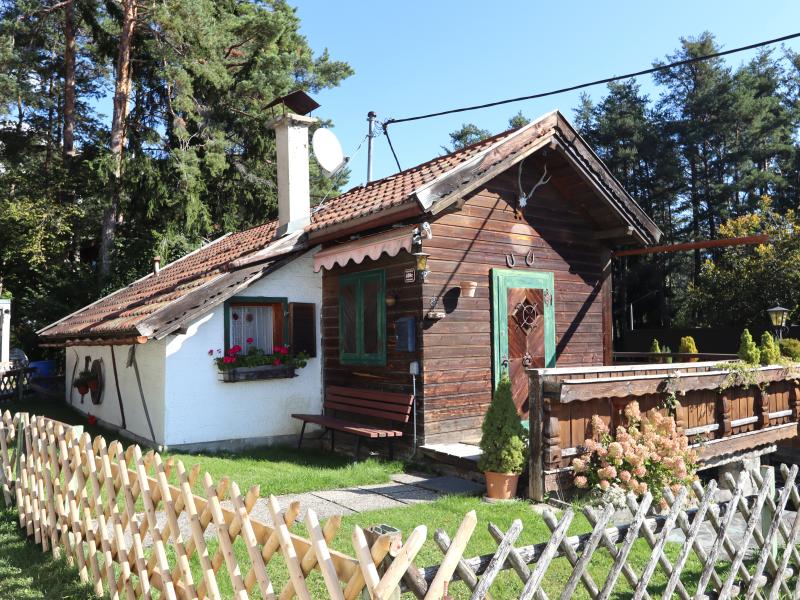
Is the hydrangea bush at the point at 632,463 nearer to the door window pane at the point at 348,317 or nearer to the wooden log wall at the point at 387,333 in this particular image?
the wooden log wall at the point at 387,333

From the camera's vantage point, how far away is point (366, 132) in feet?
56.2

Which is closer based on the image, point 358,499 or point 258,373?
point 358,499

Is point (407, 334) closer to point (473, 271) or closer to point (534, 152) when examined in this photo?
point (473, 271)

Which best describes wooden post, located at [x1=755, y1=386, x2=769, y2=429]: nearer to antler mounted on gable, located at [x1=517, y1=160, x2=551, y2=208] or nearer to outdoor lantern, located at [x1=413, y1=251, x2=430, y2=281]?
antler mounted on gable, located at [x1=517, y1=160, x2=551, y2=208]

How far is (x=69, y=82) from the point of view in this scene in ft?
75.4

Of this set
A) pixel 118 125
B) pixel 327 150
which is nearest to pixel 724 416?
pixel 327 150

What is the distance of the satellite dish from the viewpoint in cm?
1196

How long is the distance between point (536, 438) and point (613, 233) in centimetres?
537

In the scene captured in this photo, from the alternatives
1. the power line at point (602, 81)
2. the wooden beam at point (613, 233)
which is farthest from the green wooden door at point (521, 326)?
the power line at point (602, 81)

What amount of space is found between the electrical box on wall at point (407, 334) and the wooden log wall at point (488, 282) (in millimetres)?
170

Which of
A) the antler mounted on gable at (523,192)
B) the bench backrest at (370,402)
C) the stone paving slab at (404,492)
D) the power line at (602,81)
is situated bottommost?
the stone paving slab at (404,492)

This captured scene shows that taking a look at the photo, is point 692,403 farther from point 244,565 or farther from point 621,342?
point 621,342

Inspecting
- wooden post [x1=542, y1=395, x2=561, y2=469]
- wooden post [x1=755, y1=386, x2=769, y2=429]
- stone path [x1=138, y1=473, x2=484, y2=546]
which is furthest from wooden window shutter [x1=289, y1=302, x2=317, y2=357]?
wooden post [x1=755, y1=386, x2=769, y2=429]

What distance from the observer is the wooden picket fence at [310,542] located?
8.05 ft
